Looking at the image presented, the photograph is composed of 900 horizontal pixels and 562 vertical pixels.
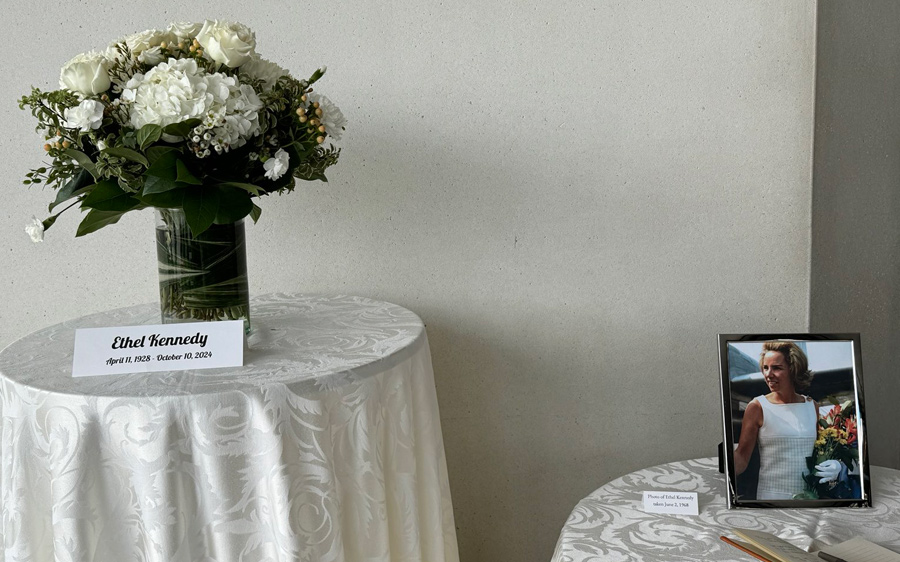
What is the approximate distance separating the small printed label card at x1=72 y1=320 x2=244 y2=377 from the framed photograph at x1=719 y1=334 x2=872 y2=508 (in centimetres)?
88

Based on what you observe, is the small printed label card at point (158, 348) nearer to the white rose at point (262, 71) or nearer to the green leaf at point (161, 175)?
the green leaf at point (161, 175)

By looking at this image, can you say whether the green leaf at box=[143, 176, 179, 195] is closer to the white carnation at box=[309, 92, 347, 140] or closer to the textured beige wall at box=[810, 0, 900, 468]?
the white carnation at box=[309, 92, 347, 140]

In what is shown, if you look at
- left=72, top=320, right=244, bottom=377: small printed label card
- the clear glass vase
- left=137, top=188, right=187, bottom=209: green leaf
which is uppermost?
left=137, top=188, right=187, bottom=209: green leaf

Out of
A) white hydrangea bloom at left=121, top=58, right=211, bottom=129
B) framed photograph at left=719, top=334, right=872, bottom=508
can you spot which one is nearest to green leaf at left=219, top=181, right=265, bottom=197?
white hydrangea bloom at left=121, top=58, right=211, bottom=129

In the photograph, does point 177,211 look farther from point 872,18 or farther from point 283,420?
point 872,18

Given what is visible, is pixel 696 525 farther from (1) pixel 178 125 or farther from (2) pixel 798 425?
(1) pixel 178 125

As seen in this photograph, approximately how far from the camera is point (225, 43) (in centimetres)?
115

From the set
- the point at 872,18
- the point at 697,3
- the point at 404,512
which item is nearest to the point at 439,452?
the point at 404,512

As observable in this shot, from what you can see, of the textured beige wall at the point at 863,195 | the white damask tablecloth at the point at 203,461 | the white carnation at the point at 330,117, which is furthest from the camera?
the textured beige wall at the point at 863,195

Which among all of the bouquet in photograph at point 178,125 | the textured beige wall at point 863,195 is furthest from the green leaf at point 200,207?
the textured beige wall at point 863,195

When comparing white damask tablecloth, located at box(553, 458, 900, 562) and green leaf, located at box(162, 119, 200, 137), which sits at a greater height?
green leaf, located at box(162, 119, 200, 137)

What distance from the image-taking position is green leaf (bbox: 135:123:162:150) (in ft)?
3.55

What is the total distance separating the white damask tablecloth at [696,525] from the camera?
3.91 ft

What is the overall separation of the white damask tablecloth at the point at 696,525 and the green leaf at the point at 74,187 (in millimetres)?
978
